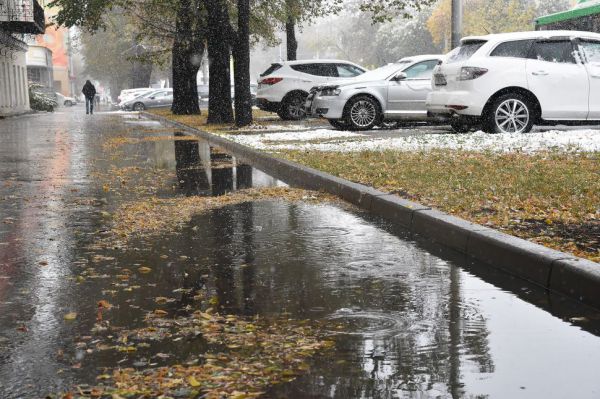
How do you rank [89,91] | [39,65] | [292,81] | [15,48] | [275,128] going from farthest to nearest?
1. [39,65]
2. [15,48]
3. [89,91]
4. [292,81]
5. [275,128]

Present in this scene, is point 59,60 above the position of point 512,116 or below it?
above

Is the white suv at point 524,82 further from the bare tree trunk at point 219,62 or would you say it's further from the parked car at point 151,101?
the parked car at point 151,101

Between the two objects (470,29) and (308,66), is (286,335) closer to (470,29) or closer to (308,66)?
(308,66)

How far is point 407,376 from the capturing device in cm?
362

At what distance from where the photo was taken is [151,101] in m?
53.9

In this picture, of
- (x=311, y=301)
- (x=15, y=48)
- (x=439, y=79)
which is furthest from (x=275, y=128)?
(x=15, y=48)

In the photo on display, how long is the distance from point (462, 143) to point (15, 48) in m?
39.8

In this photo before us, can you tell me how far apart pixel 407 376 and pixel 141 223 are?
177 inches

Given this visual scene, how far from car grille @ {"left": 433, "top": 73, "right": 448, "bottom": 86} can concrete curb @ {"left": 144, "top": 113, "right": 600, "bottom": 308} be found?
257 inches

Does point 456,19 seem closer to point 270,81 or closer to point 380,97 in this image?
point 380,97

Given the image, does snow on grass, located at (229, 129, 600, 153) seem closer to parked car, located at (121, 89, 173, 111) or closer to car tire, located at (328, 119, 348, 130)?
car tire, located at (328, 119, 348, 130)

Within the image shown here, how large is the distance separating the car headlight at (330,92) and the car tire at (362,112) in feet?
1.19

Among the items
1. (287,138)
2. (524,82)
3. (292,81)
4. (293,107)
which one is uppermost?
(292,81)

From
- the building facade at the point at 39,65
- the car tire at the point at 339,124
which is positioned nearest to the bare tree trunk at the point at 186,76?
the car tire at the point at 339,124
